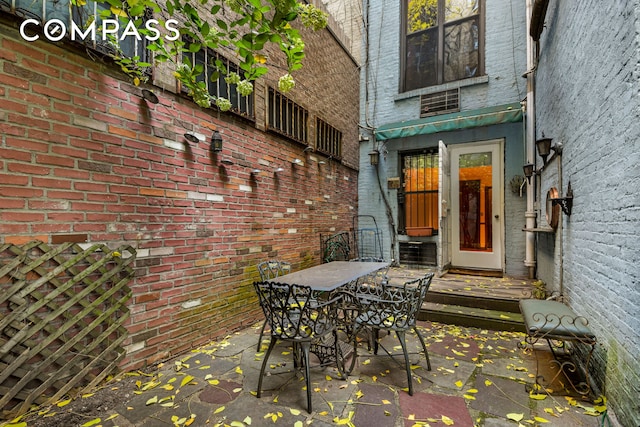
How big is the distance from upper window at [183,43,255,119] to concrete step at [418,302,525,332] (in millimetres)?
3314

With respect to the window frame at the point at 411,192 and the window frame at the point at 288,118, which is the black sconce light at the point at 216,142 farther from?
the window frame at the point at 411,192

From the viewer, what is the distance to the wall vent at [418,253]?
5761 mm

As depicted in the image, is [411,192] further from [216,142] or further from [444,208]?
[216,142]

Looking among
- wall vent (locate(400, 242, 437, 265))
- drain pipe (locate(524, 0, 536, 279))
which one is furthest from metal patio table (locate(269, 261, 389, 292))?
drain pipe (locate(524, 0, 536, 279))

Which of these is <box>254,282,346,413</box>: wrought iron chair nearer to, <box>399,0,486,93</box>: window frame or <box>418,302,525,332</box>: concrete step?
<box>418,302,525,332</box>: concrete step

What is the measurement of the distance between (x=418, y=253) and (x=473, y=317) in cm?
248

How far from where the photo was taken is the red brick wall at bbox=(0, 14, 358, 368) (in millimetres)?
1861

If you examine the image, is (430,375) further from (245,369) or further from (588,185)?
(588,185)

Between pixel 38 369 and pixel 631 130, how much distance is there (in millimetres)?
3768

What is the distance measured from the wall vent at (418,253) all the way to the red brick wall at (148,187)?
264cm

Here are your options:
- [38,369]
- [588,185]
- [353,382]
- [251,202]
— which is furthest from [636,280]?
[38,369]

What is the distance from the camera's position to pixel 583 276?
2.47 metres

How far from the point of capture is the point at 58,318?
1.99 metres

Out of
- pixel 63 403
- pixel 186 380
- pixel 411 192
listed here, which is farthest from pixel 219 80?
pixel 411 192
